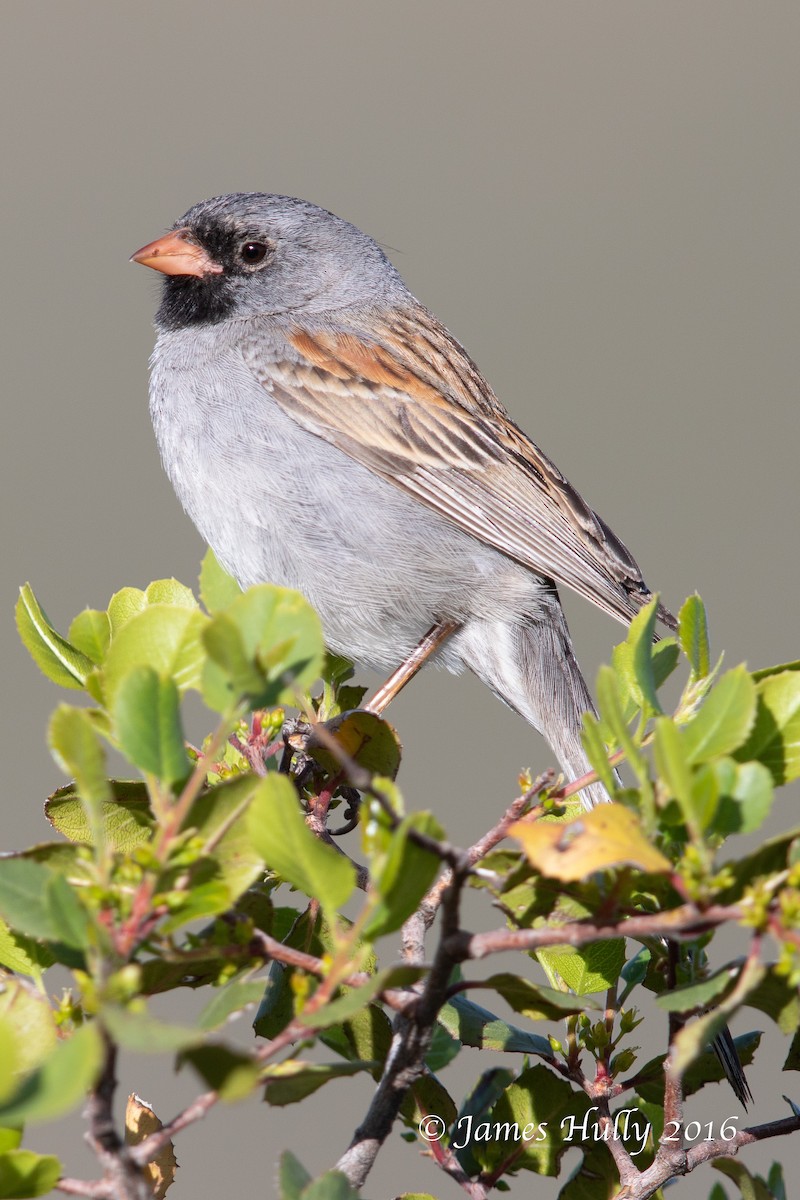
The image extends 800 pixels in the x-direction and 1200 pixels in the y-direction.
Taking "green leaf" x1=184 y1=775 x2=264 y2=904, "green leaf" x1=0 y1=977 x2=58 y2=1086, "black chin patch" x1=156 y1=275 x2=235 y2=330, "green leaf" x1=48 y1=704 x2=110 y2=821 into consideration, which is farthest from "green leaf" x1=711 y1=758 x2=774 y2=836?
"black chin patch" x1=156 y1=275 x2=235 y2=330

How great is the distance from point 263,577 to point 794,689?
2.06 metres

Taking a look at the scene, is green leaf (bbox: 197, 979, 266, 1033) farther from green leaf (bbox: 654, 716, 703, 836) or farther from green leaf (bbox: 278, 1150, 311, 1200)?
green leaf (bbox: 654, 716, 703, 836)

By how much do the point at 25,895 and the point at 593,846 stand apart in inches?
18.1

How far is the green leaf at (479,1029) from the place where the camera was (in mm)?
1451

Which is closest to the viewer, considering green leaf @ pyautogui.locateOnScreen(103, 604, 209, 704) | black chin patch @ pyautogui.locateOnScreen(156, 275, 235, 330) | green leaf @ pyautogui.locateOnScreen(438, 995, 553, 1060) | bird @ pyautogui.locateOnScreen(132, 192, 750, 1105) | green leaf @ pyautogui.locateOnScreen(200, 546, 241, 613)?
green leaf @ pyautogui.locateOnScreen(103, 604, 209, 704)

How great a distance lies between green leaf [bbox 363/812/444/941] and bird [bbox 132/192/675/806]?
191 cm

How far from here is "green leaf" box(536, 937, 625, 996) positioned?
154cm

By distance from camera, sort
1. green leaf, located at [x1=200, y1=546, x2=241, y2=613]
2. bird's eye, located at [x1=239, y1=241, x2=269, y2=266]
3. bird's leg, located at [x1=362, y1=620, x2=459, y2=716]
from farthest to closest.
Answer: bird's eye, located at [x1=239, y1=241, x2=269, y2=266] → bird's leg, located at [x1=362, y1=620, x2=459, y2=716] → green leaf, located at [x1=200, y1=546, x2=241, y2=613]

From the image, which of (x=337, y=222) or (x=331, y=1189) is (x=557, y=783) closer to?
(x=331, y=1189)

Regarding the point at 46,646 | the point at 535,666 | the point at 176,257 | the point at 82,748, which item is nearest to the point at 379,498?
the point at 535,666

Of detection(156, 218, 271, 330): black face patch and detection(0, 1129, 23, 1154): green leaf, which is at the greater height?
detection(156, 218, 271, 330): black face patch

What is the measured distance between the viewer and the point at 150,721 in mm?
975

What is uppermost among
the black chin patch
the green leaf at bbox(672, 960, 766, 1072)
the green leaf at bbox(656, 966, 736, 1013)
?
the black chin patch

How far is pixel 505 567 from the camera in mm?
3223
